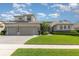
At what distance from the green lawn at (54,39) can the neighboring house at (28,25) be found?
58 centimetres

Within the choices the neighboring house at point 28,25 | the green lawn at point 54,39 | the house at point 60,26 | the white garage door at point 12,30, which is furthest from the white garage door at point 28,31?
the house at point 60,26

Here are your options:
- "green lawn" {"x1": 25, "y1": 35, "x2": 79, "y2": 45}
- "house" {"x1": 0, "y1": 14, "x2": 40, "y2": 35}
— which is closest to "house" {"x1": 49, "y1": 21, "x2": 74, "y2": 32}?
"green lawn" {"x1": 25, "y1": 35, "x2": 79, "y2": 45}

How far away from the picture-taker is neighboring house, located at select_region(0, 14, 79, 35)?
14414mm

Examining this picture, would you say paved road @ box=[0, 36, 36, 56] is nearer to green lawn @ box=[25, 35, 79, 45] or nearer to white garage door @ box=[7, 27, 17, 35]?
white garage door @ box=[7, 27, 17, 35]

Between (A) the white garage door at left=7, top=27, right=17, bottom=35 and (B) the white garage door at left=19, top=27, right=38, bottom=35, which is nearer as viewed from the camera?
(A) the white garage door at left=7, top=27, right=17, bottom=35

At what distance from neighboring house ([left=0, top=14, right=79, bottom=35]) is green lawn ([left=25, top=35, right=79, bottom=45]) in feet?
1.90

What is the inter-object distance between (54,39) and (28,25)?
195cm

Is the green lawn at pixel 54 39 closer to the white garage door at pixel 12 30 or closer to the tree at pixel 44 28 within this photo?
the tree at pixel 44 28

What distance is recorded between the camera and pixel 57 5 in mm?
14648

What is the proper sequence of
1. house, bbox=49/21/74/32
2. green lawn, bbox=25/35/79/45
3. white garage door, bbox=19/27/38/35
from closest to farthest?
house, bbox=49/21/74/32 < white garage door, bbox=19/27/38/35 < green lawn, bbox=25/35/79/45

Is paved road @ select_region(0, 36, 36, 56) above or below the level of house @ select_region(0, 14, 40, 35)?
below

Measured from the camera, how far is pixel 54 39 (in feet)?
53.7

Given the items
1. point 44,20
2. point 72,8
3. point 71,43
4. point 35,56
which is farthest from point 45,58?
point 71,43

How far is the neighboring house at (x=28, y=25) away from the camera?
1441 cm
